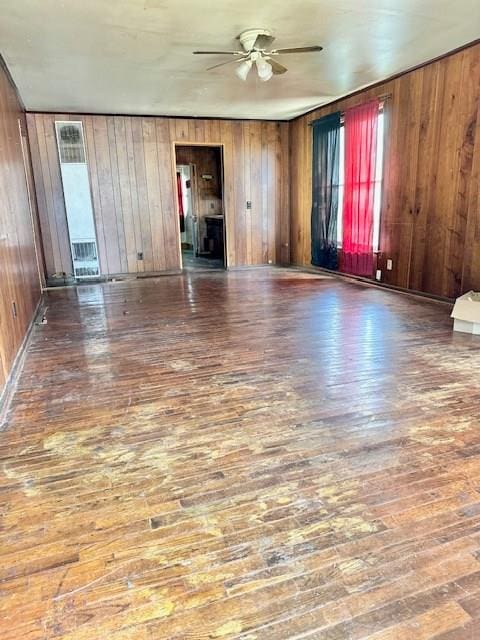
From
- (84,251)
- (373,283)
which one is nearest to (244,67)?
(373,283)

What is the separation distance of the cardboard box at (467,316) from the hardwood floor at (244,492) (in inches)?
6.9

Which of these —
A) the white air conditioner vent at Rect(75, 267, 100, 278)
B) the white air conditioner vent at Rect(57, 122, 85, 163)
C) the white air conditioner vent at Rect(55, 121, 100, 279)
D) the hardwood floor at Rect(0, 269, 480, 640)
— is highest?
the white air conditioner vent at Rect(57, 122, 85, 163)

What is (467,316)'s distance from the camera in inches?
152

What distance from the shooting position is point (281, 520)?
1.64m

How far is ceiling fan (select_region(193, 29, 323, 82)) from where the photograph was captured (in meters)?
3.80

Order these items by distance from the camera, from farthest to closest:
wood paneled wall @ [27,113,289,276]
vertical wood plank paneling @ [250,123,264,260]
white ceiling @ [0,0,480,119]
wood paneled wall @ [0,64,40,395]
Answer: vertical wood plank paneling @ [250,123,264,260] < wood paneled wall @ [27,113,289,276] < white ceiling @ [0,0,480,119] < wood paneled wall @ [0,64,40,395]

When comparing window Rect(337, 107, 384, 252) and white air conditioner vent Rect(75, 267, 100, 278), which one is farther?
white air conditioner vent Rect(75, 267, 100, 278)

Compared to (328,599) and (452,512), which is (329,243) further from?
(328,599)

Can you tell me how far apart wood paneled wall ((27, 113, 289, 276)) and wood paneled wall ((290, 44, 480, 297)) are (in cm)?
234

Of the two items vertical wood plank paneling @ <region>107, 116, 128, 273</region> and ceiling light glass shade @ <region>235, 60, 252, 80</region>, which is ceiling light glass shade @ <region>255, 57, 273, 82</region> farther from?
vertical wood plank paneling @ <region>107, 116, 128, 273</region>

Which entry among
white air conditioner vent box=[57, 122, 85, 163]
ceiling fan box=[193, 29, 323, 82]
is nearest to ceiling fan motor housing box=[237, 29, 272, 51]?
ceiling fan box=[193, 29, 323, 82]

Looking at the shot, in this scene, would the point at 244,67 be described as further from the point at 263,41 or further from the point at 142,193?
the point at 142,193

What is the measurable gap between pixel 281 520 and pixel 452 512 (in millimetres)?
659

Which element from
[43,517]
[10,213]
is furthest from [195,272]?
[43,517]
